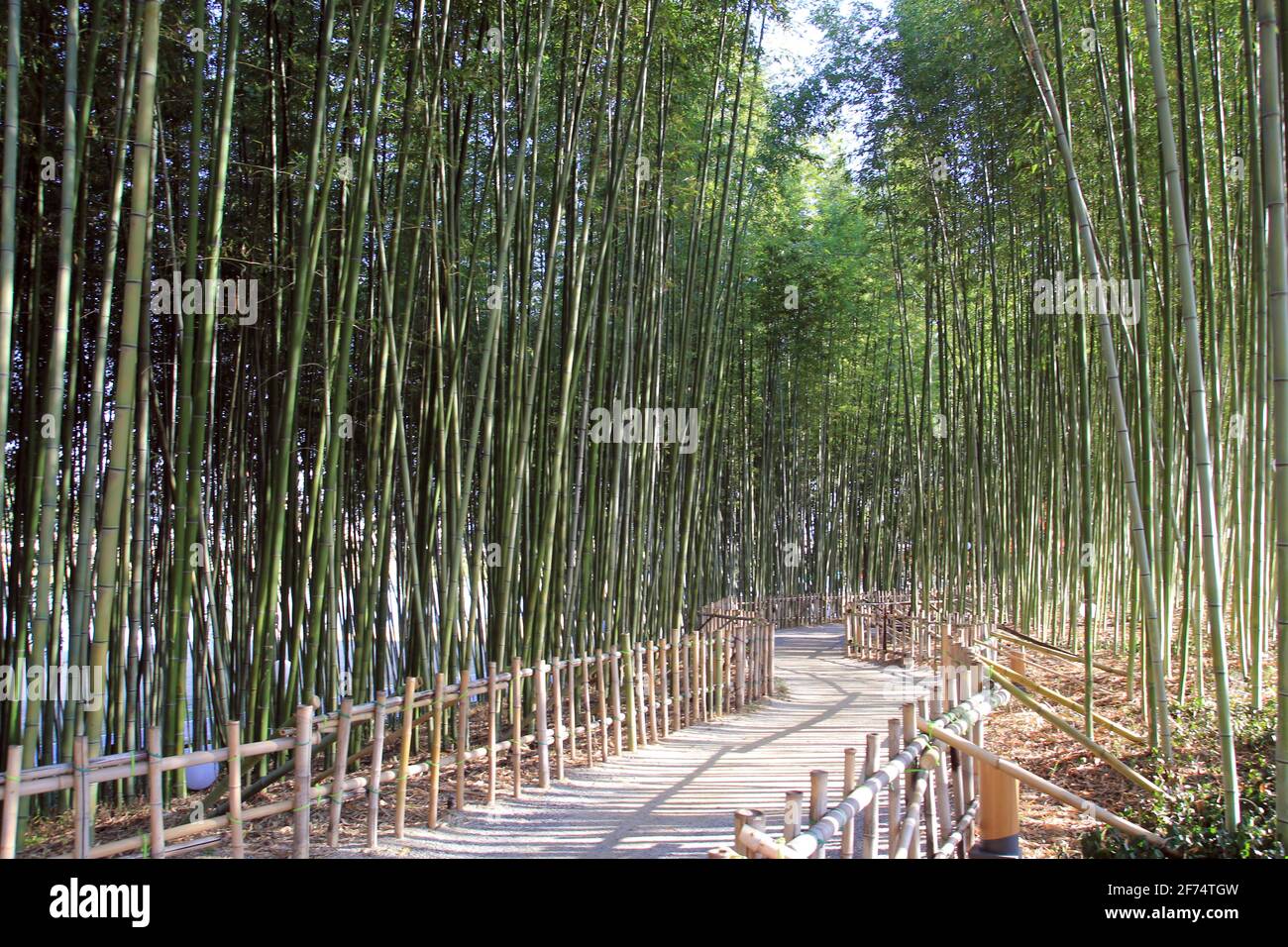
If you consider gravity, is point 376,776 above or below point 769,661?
above

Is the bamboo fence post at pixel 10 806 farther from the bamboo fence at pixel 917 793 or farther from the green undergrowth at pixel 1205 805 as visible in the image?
the green undergrowth at pixel 1205 805

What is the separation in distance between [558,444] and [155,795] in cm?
216

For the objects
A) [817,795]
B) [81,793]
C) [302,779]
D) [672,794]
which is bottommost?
[672,794]

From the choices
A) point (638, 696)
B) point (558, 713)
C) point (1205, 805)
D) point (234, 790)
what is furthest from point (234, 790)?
point (1205, 805)

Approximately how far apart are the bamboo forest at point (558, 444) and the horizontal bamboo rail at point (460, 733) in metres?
0.02

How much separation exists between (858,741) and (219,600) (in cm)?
310

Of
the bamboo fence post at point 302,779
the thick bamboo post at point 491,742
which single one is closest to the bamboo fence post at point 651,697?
the thick bamboo post at point 491,742

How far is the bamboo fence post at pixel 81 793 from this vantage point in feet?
7.15

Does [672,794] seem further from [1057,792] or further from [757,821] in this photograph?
[757,821]

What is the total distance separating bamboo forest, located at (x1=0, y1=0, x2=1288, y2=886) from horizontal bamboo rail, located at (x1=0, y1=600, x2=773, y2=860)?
21mm

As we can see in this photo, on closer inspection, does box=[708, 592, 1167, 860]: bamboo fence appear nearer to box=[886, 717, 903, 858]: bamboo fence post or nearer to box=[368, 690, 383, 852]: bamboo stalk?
box=[886, 717, 903, 858]: bamboo fence post

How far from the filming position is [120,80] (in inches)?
115

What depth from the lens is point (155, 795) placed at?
2.32 metres
